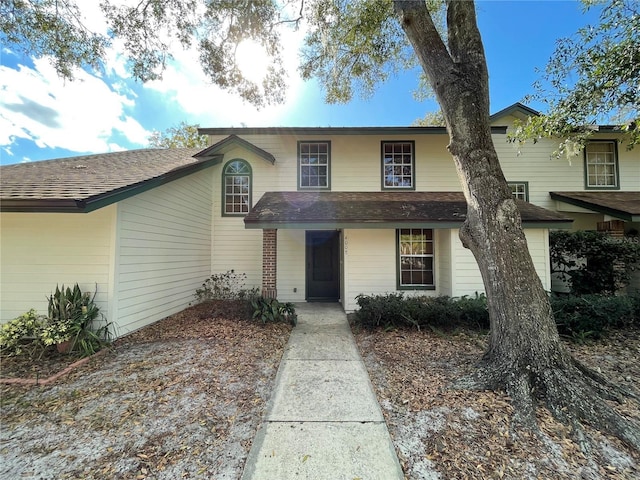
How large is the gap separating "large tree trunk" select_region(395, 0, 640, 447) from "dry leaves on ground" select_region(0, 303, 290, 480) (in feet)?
9.89

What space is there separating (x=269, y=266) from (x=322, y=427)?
539cm

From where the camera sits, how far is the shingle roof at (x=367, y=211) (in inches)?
279

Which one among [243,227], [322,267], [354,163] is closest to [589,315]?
[322,267]

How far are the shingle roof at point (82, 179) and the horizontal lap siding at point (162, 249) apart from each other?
0.40 metres

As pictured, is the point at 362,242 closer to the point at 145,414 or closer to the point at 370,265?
the point at 370,265

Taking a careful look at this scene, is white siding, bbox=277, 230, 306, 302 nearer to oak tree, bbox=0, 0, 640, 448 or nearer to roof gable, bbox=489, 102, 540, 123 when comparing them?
oak tree, bbox=0, 0, 640, 448

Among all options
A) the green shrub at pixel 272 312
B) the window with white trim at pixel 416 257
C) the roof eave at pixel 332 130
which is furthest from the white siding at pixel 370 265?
the roof eave at pixel 332 130

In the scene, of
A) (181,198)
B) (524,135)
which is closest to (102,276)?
(181,198)

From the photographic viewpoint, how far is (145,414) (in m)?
3.08

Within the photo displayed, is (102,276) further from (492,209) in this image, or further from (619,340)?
(619,340)

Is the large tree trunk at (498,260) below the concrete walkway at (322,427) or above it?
above

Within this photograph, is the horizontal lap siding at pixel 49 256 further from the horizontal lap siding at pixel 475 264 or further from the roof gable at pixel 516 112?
the roof gable at pixel 516 112

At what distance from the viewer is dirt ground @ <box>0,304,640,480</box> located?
235 cm

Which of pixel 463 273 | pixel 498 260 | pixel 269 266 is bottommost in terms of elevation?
pixel 463 273
